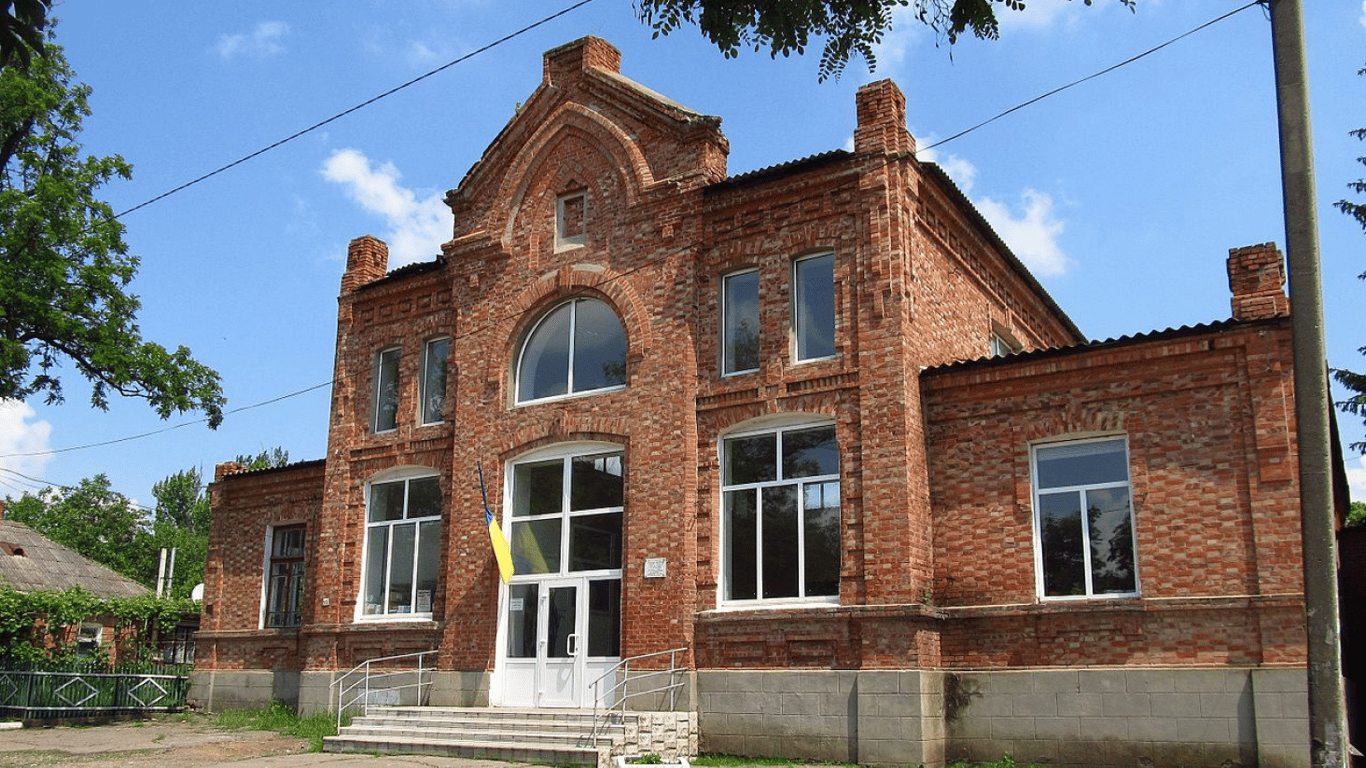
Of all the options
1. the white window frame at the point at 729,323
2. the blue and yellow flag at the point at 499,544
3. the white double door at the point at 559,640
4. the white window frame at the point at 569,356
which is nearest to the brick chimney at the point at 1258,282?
the white window frame at the point at 729,323

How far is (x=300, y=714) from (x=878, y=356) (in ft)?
41.0

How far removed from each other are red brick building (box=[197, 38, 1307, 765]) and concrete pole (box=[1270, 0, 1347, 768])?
19.1 ft

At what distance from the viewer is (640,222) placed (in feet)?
59.7

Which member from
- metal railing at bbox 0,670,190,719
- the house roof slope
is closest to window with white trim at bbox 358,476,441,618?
metal railing at bbox 0,670,190,719

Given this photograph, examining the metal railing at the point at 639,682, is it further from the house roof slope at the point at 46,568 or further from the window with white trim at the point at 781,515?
the house roof slope at the point at 46,568

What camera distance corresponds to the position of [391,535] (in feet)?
67.6

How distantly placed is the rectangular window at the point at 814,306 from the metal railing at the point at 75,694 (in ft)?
49.2

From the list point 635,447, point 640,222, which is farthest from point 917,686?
point 640,222

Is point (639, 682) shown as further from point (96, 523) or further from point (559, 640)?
point (96, 523)

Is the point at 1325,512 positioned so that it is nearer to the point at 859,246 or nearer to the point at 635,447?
the point at 859,246

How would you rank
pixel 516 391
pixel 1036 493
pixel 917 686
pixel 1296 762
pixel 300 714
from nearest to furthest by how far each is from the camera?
pixel 1296 762, pixel 917 686, pixel 1036 493, pixel 516 391, pixel 300 714

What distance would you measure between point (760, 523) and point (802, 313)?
3.16 metres

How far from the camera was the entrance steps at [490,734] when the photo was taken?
48.0ft

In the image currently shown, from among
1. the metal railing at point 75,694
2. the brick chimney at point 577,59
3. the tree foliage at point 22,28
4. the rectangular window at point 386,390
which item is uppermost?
the brick chimney at point 577,59
